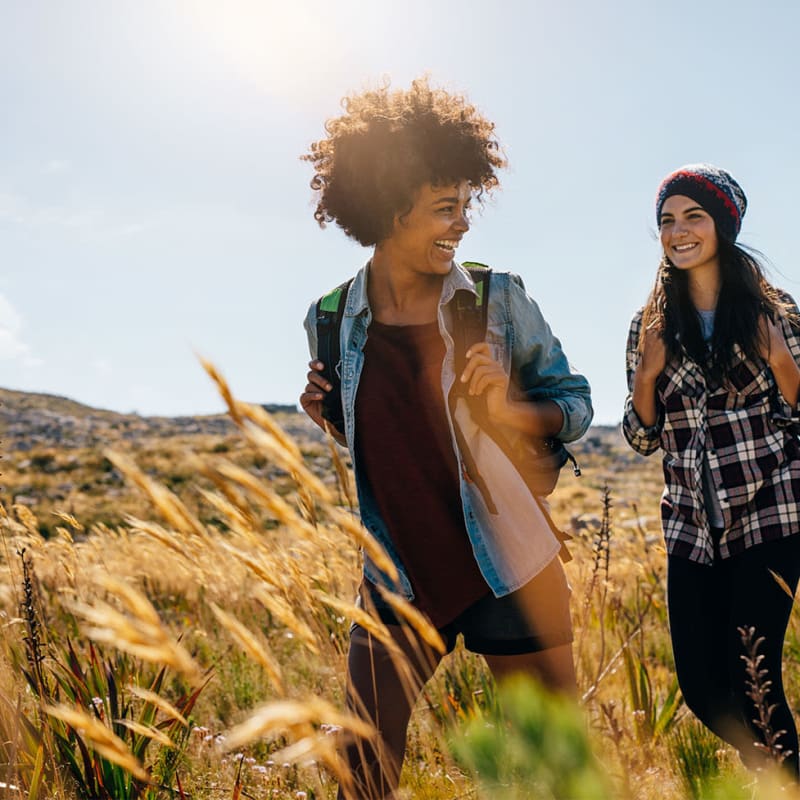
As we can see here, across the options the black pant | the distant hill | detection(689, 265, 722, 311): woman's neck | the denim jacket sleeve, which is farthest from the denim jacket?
the distant hill

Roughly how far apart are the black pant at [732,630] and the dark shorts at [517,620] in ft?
2.57

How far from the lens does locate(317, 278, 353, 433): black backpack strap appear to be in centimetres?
246

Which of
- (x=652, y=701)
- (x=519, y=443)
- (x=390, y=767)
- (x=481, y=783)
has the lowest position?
(x=652, y=701)

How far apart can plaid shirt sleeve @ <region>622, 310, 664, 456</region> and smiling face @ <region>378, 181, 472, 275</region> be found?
3.60 feet

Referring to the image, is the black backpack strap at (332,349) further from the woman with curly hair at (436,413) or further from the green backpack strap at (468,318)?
the green backpack strap at (468,318)

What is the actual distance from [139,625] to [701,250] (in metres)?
2.56

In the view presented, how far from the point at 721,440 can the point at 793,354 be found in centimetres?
41

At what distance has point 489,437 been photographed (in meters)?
2.22

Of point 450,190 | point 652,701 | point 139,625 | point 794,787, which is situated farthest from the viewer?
point 652,701

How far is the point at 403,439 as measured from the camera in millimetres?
2260

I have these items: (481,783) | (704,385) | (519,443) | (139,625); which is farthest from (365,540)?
(704,385)

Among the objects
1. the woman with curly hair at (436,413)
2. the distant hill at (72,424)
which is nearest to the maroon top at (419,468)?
the woman with curly hair at (436,413)

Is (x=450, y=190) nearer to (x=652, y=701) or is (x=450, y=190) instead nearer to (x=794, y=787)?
(x=794, y=787)

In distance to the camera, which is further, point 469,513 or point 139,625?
point 469,513
